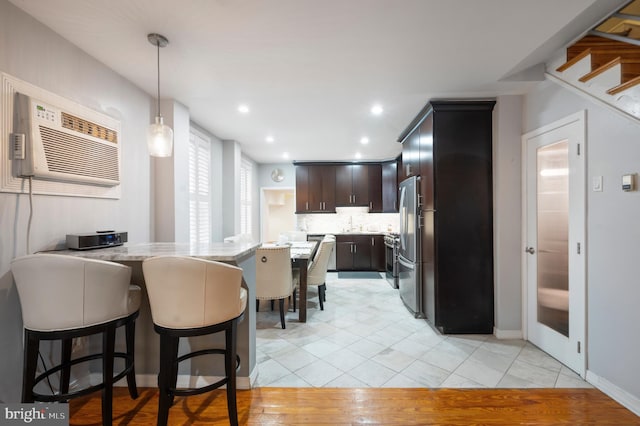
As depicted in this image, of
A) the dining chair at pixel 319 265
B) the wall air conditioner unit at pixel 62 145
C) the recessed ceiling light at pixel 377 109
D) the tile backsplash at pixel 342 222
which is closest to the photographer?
the wall air conditioner unit at pixel 62 145

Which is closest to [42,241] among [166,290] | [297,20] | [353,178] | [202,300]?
[166,290]

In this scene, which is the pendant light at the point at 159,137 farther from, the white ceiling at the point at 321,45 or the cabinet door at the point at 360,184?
the cabinet door at the point at 360,184

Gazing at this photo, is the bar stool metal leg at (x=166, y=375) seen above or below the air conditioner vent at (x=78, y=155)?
below

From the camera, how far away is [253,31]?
6.23 feet

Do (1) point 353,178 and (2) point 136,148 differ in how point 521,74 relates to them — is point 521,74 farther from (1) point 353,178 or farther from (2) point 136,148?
(1) point 353,178

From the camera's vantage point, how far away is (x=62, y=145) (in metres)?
1.88

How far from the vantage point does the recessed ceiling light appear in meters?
3.25

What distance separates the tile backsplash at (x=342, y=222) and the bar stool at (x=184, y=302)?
5.32 meters

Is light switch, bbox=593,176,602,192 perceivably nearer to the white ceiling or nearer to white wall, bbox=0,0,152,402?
the white ceiling

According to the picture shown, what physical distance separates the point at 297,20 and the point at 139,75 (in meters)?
1.65

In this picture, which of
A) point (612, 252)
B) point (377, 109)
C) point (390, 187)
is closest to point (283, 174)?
point (390, 187)

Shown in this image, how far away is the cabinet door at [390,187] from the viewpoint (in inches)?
253

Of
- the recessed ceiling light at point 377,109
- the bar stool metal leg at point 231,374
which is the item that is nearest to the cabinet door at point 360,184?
the recessed ceiling light at point 377,109

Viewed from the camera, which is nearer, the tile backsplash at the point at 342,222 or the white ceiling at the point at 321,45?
the white ceiling at the point at 321,45
